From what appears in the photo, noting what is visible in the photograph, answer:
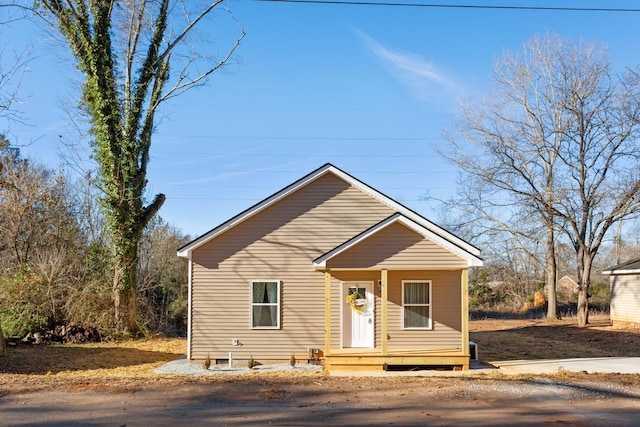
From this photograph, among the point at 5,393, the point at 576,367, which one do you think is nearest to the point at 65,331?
the point at 5,393

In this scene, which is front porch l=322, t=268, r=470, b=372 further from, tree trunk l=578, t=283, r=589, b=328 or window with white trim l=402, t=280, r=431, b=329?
tree trunk l=578, t=283, r=589, b=328

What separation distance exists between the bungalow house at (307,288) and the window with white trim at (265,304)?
0.03 meters

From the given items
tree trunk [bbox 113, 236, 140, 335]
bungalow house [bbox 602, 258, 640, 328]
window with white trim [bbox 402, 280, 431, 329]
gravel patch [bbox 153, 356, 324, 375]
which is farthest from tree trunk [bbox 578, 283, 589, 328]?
tree trunk [bbox 113, 236, 140, 335]

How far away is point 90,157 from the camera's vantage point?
837 inches

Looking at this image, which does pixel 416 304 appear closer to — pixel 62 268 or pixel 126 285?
pixel 126 285

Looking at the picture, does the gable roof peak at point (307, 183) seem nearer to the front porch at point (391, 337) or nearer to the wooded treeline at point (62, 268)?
the front porch at point (391, 337)

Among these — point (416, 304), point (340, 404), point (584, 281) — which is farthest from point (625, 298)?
point (340, 404)

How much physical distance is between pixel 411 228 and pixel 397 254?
0.75 meters

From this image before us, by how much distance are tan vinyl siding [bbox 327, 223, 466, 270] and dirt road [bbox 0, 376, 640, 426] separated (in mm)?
3299

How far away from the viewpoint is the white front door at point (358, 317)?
1538cm

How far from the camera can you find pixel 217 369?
14508 millimetres

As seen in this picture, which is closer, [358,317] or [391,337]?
[391,337]

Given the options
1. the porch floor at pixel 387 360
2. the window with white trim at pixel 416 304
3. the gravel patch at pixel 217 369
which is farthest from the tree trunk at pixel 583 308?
the gravel patch at pixel 217 369

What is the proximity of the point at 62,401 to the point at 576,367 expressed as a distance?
Answer: 11904 millimetres
